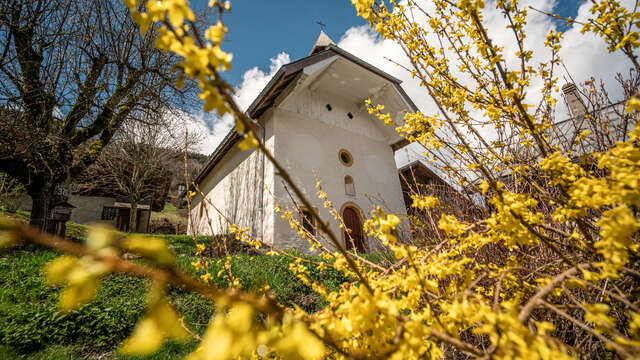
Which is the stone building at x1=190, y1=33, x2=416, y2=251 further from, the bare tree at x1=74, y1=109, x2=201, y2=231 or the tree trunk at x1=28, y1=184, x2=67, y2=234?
the bare tree at x1=74, y1=109, x2=201, y2=231

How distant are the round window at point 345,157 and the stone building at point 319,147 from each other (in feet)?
0.08

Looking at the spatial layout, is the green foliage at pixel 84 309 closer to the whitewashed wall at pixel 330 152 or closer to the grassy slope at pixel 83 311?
the grassy slope at pixel 83 311

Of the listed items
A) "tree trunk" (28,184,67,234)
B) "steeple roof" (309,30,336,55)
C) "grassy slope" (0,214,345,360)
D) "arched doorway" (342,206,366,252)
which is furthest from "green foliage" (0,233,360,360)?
"steeple roof" (309,30,336,55)

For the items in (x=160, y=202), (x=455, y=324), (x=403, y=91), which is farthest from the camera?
(x=160, y=202)

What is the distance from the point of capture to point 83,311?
10.7ft

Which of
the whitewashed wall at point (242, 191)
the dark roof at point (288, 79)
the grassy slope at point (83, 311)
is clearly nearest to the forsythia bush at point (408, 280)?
the grassy slope at point (83, 311)

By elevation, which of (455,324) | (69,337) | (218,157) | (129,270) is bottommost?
(69,337)

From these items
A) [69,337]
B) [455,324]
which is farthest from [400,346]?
[69,337]

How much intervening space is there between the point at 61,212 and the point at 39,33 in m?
4.04

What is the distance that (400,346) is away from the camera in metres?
0.72

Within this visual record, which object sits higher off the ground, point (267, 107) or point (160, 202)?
point (267, 107)

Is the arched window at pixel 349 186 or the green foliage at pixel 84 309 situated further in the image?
the arched window at pixel 349 186

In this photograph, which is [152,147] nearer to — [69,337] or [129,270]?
[69,337]

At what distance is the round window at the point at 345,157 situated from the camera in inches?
391
